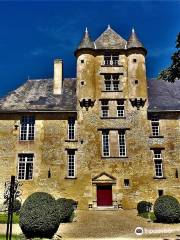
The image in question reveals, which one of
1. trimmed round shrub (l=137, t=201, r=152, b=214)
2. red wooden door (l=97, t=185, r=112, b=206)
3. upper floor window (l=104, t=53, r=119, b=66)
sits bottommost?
trimmed round shrub (l=137, t=201, r=152, b=214)

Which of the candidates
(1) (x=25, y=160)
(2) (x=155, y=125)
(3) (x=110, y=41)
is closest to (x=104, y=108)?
(2) (x=155, y=125)

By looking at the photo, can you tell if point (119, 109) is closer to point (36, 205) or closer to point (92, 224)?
point (92, 224)

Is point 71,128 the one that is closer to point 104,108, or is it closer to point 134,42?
point 104,108

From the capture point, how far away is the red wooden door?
29.2 metres

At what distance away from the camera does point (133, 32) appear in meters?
33.7

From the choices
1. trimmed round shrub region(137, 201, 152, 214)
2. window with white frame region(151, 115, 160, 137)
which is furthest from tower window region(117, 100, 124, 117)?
trimmed round shrub region(137, 201, 152, 214)

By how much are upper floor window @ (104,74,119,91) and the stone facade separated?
0.34 meters

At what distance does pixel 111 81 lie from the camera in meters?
32.2

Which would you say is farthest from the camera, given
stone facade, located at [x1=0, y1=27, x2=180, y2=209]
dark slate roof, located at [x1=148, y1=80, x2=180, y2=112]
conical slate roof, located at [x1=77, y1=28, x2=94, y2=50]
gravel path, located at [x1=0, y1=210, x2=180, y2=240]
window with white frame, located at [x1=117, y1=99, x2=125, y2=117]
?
conical slate roof, located at [x1=77, y1=28, x2=94, y2=50]

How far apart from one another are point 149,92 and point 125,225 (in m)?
16.0

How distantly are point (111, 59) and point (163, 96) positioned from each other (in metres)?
6.16

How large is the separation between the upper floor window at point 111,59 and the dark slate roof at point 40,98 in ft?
13.9

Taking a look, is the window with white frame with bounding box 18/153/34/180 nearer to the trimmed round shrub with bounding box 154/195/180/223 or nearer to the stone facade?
the stone facade

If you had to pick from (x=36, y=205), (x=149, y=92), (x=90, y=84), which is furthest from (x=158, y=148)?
(x=36, y=205)
